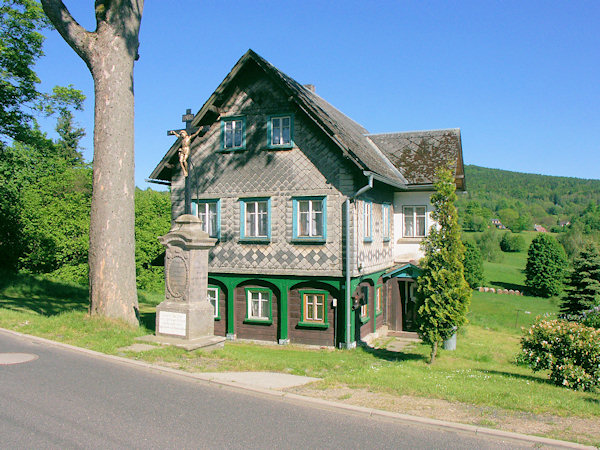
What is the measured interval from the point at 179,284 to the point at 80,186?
27.6m

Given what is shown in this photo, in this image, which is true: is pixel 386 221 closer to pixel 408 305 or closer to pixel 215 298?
pixel 408 305

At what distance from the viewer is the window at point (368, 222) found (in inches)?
718

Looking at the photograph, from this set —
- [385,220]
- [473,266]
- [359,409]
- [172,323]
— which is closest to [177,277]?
[172,323]

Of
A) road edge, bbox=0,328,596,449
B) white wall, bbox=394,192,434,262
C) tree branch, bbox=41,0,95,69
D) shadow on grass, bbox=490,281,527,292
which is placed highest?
tree branch, bbox=41,0,95,69

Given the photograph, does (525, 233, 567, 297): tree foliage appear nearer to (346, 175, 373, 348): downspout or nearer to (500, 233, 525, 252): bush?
(346, 175, 373, 348): downspout

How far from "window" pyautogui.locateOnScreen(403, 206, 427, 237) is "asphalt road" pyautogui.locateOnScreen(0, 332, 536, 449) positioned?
14.9 m

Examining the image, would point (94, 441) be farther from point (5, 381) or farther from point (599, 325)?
point (599, 325)

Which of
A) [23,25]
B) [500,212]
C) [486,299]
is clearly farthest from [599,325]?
[500,212]

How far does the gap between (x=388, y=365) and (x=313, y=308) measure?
214 inches

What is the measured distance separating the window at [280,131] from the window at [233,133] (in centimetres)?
112

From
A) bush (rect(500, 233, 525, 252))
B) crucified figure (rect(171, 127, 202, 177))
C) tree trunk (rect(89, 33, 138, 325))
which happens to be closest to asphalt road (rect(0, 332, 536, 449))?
tree trunk (rect(89, 33, 138, 325))

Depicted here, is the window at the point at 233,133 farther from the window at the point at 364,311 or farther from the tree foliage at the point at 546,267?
the tree foliage at the point at 546,267

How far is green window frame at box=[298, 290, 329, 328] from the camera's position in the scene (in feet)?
58.4

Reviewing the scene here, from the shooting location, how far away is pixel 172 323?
39.7ft
